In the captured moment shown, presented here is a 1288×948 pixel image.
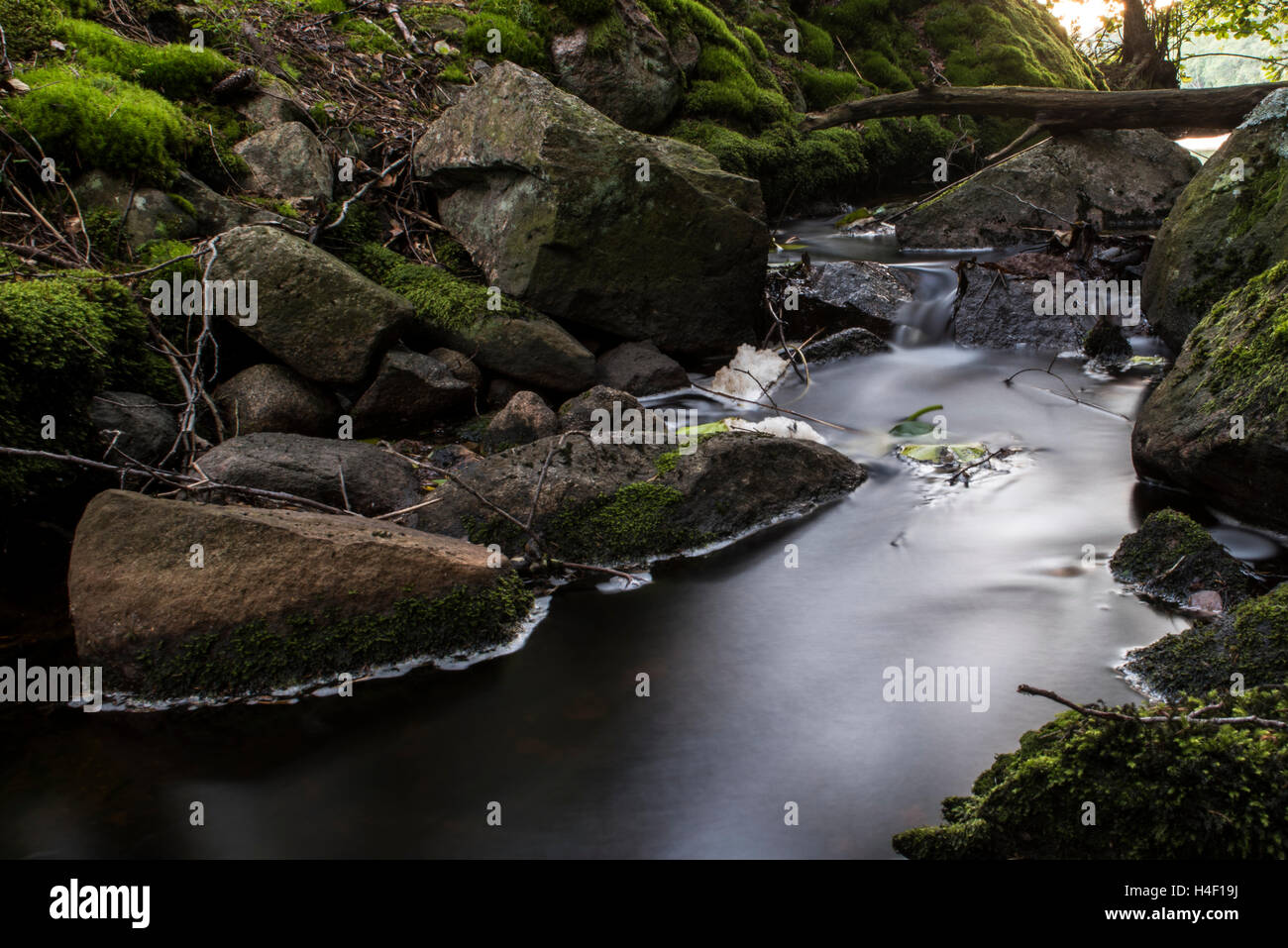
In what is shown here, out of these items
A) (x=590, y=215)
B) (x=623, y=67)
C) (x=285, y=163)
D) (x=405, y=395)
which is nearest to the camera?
(x=405, y=395)

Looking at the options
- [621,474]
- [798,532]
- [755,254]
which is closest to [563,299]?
[755,254]

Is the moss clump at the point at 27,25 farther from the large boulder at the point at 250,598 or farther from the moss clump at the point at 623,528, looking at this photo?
the moss clump at the point at 623,528

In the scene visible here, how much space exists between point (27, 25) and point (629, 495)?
6861mm

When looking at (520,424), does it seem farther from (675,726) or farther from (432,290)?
(675,726)

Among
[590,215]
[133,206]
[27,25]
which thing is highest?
[27,25]

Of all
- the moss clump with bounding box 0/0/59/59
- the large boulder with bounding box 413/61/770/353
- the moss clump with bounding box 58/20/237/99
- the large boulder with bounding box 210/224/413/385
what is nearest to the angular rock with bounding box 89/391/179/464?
the large boulder with bounding box 210/224/413/385

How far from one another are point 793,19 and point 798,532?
44.0 feet

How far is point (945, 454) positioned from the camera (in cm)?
659

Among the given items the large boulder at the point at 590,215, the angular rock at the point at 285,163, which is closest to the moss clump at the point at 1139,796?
the large boulder at the point at 590,215

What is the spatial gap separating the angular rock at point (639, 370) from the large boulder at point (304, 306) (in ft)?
6.51

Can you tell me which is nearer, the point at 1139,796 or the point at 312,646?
the point at 1139,796

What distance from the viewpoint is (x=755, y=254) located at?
26.9ft

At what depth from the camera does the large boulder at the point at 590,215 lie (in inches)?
293

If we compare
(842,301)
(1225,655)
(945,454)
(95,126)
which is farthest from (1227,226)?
(95,126)
